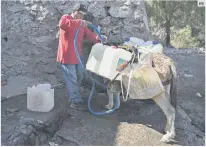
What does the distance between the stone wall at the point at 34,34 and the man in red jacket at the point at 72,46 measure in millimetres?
750

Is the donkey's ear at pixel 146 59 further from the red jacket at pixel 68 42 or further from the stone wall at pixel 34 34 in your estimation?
the stone wall at pixel 34 34

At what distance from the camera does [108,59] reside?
4.67 metres

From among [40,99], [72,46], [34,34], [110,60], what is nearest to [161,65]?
[110,60]

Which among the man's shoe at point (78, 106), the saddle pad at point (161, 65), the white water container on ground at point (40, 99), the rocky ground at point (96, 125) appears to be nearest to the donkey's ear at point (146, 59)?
the saddle pad at point (161, 65)

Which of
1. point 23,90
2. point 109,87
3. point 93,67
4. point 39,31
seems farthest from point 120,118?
point 39,31

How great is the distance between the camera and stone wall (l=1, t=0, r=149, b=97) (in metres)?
6.03

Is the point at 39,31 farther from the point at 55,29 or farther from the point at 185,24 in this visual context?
the point at 185,24

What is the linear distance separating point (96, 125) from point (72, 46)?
1152 mm

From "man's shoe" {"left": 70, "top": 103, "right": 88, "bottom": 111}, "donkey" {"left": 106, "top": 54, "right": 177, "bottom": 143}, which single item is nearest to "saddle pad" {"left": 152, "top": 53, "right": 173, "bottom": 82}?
"donkey" {"left": 106, "top": 54, "right": 177, "bottom": 143}

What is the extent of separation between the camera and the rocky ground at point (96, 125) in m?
4.50

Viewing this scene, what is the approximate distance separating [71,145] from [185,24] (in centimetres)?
1714

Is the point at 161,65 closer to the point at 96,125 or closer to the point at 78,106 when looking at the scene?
the point at 96,125

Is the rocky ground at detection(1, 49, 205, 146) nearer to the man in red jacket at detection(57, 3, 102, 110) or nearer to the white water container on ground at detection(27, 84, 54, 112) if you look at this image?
the white water container on ground at detection(27, 84, 54, 112)

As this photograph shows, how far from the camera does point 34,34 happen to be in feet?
20.0
